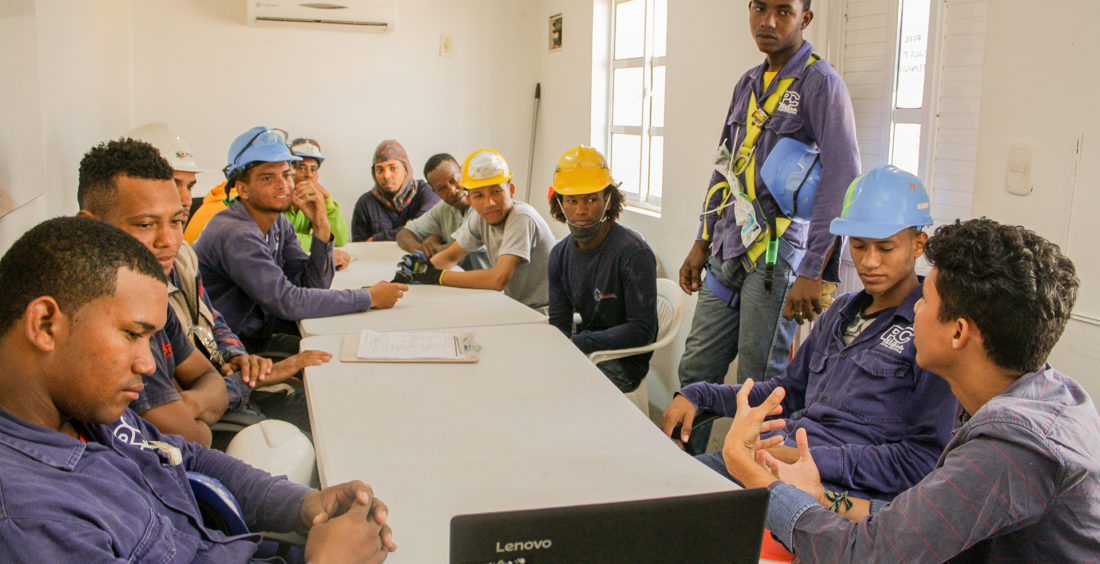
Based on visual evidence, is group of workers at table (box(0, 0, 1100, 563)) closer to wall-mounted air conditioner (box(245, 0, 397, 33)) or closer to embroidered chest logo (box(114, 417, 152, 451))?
embroidered chest logo (box(114, 417, 152, 451))

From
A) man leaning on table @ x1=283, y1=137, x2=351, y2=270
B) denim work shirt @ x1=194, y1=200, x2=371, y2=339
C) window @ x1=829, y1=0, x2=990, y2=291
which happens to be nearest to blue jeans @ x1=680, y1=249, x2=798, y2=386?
window @ x1=829, y1=0, x2=990, y2=291

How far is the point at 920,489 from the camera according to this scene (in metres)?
1.15

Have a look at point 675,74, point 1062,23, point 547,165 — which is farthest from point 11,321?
point 547,165

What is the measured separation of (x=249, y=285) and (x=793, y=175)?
1889 millimetres

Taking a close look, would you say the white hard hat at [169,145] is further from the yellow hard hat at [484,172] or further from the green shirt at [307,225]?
the yellow hard hat at [484,172]

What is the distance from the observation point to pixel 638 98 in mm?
4844

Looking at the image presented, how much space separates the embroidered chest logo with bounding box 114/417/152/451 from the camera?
4.15ft

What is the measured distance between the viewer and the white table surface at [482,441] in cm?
148

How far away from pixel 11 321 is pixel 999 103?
2.32 meters

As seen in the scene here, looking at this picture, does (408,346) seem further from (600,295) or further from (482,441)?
(600,295)

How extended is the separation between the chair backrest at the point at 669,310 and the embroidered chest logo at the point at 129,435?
77.9 inches

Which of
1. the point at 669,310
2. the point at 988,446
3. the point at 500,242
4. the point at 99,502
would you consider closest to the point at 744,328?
the point at 669,310

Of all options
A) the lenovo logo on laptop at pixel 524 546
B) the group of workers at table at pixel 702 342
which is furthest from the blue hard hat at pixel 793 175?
the lenovo logo on laptop at pixel 524 546

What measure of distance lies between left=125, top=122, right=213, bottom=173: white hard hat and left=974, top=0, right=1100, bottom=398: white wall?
3.21 meters
